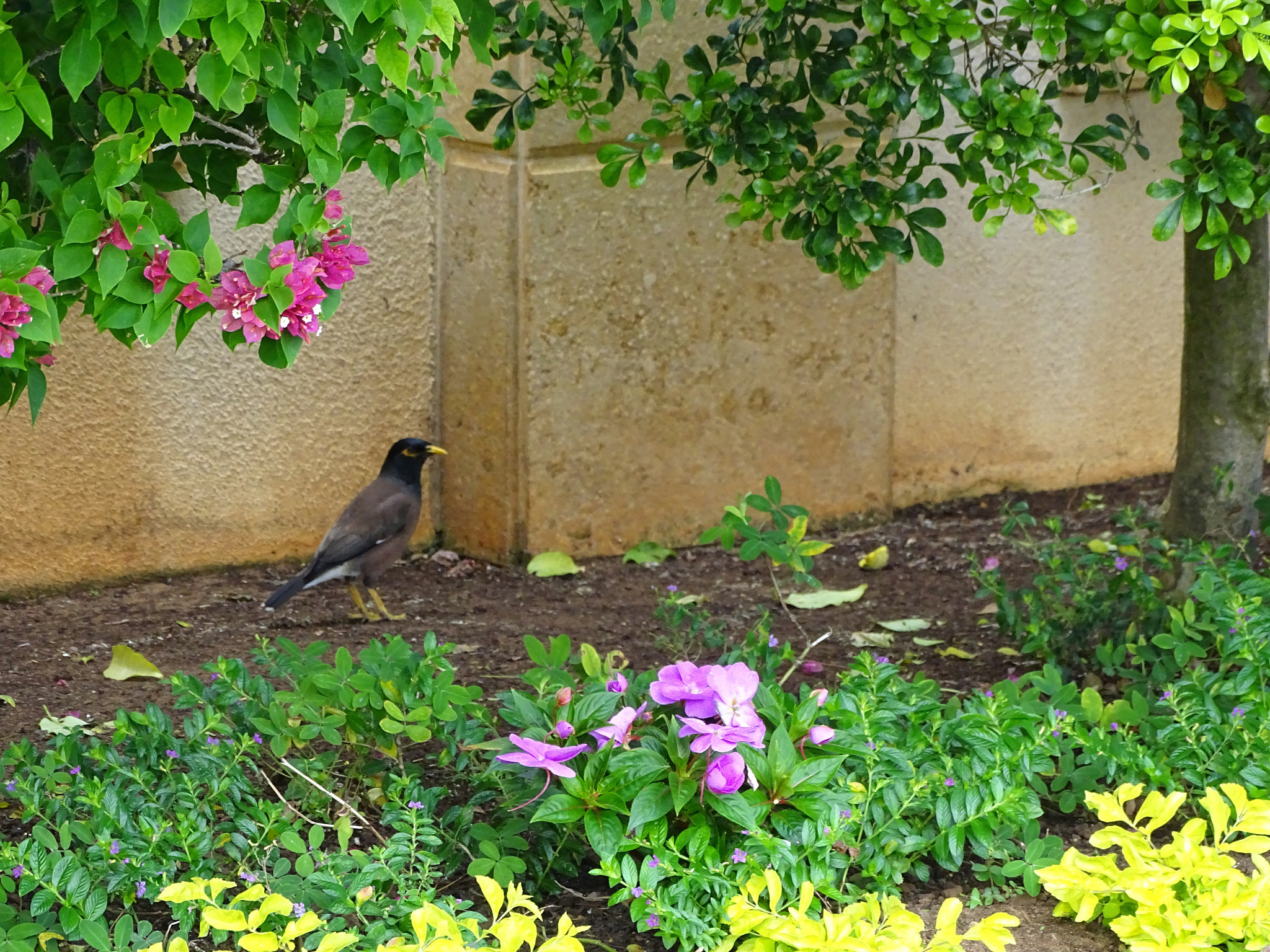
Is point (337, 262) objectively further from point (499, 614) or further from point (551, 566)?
point (551, 566)

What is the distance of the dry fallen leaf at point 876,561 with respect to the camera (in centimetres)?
554

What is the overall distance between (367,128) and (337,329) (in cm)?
329

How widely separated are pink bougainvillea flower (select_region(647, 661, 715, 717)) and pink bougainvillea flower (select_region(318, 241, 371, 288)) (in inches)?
35.3

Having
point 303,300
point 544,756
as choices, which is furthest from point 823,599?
point 303,300

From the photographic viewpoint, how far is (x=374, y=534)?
16.9 feet

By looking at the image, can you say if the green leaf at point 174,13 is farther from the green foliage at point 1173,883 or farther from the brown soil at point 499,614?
the brown soil at point 499,614

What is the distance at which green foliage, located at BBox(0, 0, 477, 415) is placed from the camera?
1858mm

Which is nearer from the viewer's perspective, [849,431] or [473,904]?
[473,904]

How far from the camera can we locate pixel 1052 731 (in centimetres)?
292

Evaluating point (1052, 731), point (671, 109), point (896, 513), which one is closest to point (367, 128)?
point (671, 109)

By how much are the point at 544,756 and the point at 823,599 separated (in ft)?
8.87

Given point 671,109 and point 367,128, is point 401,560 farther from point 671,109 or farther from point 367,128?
point 367,128

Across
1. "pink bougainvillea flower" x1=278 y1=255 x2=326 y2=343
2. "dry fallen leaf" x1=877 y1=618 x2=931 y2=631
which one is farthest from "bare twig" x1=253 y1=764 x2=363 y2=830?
"dry fallen leaf" x1=877 y1=618 x2=931 y2=631

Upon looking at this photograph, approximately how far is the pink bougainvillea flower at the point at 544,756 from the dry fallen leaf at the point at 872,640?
211 centimetres
